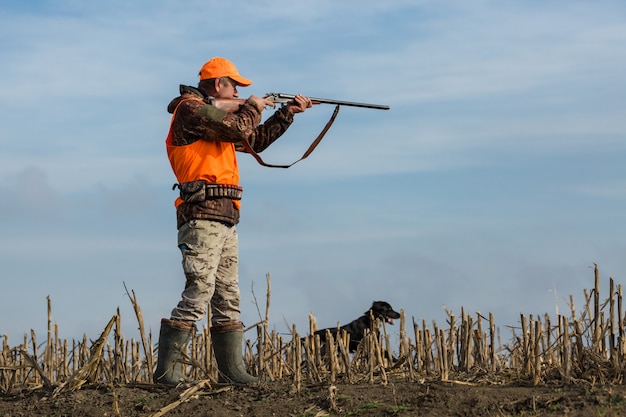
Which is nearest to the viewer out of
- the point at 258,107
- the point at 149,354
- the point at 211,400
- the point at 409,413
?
the point at 409,413

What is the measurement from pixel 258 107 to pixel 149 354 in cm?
263

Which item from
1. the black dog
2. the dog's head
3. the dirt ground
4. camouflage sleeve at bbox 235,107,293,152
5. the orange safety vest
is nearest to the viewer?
the dirt ground

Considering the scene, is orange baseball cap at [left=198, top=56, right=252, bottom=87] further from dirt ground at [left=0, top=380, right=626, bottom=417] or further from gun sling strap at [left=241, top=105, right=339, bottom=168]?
dirt ground at [left=0, top=380, right=626, bottom=417]

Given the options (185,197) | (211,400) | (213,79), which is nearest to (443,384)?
(211,400)

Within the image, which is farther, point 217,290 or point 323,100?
point 323,100

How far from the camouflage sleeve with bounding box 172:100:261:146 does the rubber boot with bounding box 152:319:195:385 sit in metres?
1.59

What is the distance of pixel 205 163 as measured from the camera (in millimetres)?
8195

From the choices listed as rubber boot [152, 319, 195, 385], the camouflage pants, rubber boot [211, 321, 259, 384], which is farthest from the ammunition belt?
rubber boot [211, 321, 259, 384]

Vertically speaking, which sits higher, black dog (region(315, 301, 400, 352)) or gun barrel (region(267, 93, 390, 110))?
gun barrel (region(267, 93, 390, 110))

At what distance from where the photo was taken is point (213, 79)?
27.9 feet

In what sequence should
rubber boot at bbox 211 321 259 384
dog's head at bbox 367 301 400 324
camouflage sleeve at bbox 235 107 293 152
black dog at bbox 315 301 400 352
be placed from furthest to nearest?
dog's head at bbox 367 301 400 324
black dog at bbox 315 301 400 352
camouflage sleeve at bbox 235 107 293 152
rubber boot at bbox 211 321 259 384

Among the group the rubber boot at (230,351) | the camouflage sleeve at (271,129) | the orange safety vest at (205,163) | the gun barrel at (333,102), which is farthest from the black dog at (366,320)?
the orange safety vest at (205,163)

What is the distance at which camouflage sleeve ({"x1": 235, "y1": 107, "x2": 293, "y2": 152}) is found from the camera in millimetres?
8875

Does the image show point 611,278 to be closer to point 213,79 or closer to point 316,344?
point 316,344
